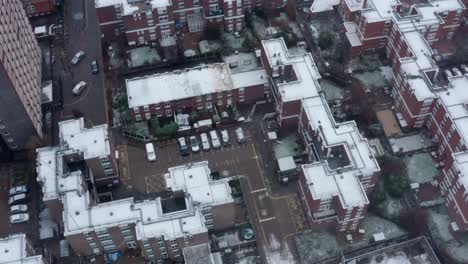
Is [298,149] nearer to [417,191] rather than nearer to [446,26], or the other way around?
[417,191]

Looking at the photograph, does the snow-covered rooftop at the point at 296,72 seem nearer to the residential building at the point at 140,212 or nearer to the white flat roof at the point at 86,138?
the residential building at the point at 140,212

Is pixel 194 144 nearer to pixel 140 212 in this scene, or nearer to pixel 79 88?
pixel 140 212

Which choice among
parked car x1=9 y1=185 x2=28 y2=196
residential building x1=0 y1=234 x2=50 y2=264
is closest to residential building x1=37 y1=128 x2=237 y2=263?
residential building x1=0 y1=234 x2=50 y2=264

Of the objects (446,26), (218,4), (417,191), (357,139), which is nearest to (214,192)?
(357,139)

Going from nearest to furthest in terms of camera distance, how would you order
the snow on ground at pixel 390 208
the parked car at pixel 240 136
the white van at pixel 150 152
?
the snow on ground at pixel 390 208 → the white van at pixel 150 152 → the parked car at pixel 240 136

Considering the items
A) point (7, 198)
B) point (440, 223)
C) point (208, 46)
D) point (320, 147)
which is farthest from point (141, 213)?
point (440, 223)

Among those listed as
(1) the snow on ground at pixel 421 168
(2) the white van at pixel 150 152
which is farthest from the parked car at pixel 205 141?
(1) the snow on ground at pixel 421 168
